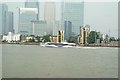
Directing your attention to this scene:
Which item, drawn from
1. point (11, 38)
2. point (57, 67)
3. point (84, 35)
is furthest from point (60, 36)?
point (57, 67)

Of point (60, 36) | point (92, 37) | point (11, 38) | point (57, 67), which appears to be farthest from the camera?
point (11, 38)

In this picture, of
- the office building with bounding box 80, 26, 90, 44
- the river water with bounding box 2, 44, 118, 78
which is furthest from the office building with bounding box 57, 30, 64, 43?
the river water with bounding box 2, 44, 118, 78

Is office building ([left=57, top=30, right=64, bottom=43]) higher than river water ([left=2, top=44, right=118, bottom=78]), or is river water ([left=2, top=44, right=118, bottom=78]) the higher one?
office building ([left=57, top=30, right=64, bottom=43])

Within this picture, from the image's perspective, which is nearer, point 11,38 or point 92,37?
point 92,37

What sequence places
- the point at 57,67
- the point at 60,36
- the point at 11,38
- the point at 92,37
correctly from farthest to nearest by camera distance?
the point at 11,38
the point at 60,36
the point at 92,37
the point at 57,67

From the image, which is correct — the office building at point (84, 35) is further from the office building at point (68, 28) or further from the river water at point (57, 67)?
the river water at point (57, 67)

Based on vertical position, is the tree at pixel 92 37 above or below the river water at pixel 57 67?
above

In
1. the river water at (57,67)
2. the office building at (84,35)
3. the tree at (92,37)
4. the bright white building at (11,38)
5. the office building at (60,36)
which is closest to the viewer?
the river water at (57,67)

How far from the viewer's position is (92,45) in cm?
2759

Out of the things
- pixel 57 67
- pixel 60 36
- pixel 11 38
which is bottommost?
pixel 57 67

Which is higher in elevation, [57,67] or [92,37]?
[92,37]

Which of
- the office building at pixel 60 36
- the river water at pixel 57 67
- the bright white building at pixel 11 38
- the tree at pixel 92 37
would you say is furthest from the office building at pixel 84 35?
the river water at pixel 57 67

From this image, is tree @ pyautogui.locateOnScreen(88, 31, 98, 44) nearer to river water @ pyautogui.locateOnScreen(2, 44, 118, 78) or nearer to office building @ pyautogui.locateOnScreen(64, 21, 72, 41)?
office building @ pyautogui.locateOnScreen(64, 21, 72, 41)

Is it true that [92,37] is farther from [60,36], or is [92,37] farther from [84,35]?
[60,36]
